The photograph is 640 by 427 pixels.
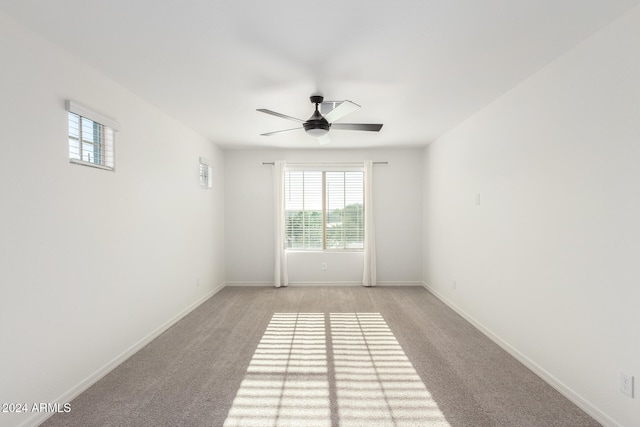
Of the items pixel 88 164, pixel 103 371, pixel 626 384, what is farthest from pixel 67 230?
pixel 626 384

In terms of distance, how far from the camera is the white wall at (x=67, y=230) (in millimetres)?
1790

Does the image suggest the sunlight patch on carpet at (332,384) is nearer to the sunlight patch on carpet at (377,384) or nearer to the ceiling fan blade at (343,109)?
the sunlight patch on carpet at (377,384)

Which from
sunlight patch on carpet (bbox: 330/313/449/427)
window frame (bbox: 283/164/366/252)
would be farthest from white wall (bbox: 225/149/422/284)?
sunlight patch on carpet (bbox: 330/313/449/427)

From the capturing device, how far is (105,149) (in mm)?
2598

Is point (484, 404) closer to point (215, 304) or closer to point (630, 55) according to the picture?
point (630, 55)

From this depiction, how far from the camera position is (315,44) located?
6.78ft

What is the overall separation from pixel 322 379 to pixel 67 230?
2202mm

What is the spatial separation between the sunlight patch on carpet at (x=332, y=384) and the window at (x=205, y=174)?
2443mm

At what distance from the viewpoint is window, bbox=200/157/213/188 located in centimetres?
455

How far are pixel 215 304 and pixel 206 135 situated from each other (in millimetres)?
2485

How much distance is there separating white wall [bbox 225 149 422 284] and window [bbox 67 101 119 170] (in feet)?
9.65

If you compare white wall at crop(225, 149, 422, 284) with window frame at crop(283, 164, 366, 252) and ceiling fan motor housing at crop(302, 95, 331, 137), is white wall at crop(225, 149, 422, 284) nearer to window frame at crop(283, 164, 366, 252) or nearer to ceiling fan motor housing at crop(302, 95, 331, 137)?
window frame at crop(283, 164, 366, 252)

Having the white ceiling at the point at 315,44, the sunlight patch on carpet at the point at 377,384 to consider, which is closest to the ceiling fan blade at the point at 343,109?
the white ceiling at the point at 315,44

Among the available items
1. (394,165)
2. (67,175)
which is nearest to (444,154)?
(394,165)
